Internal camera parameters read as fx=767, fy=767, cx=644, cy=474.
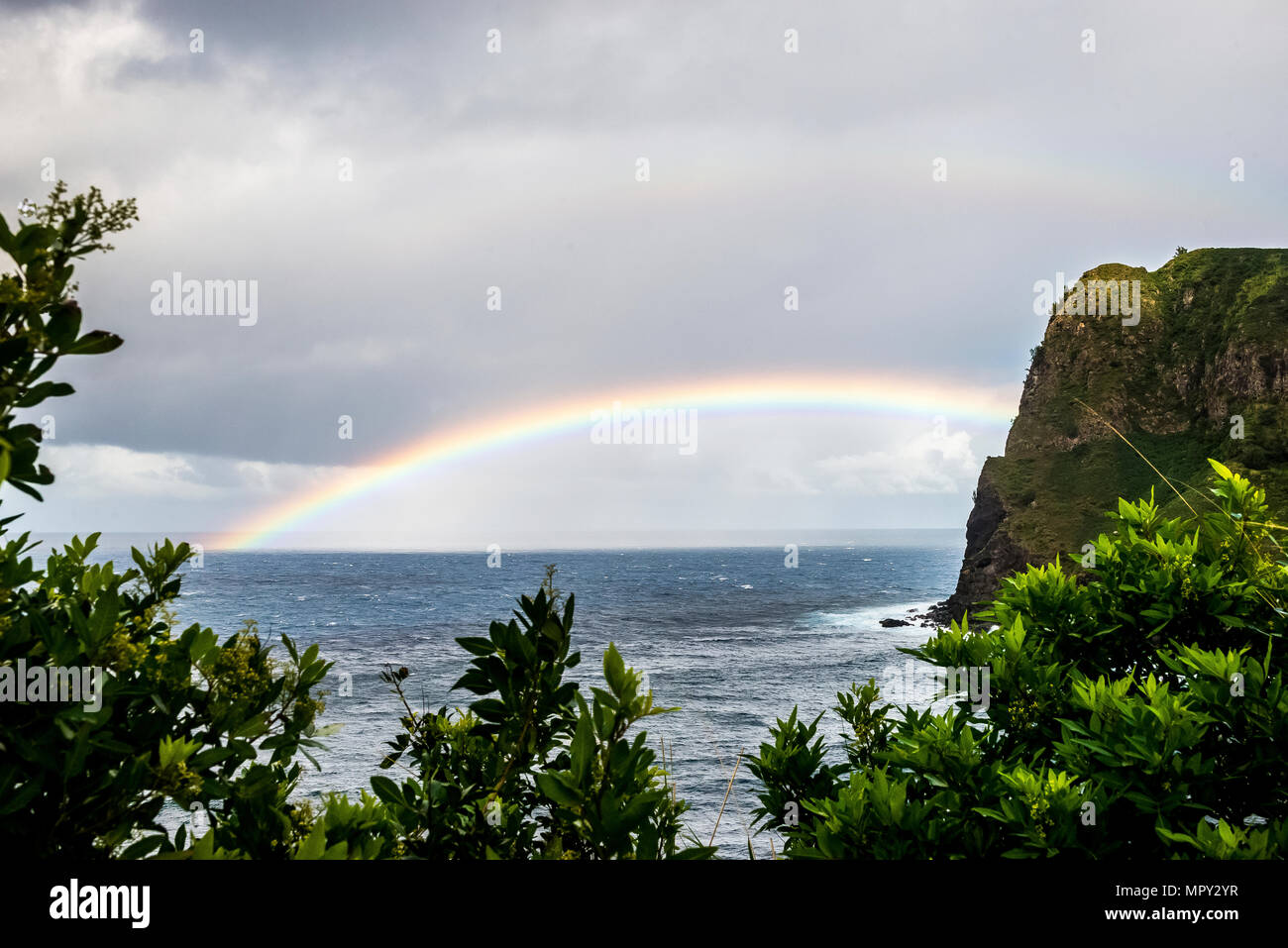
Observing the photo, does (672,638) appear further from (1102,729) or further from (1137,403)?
(1102,729)

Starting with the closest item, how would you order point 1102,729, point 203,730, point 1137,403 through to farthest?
point 203,730 < point 1102,729 < point 1137,403

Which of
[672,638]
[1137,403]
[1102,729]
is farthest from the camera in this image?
[1137,403]


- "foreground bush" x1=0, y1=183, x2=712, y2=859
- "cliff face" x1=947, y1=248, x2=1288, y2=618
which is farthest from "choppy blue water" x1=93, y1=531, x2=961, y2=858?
"cliff face" x1=947, y1=248, x2=1288, y2=618

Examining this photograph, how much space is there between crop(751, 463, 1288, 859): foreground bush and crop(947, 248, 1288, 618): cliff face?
6198cm

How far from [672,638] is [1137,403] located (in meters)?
53.0

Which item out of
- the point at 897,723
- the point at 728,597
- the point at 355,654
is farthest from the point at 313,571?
the point at 897,723

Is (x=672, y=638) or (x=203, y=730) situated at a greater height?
(x=203, y=730)

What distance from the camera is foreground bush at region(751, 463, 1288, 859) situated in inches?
94.2

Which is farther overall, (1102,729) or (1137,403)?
(1137,403)

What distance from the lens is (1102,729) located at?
2537 mm

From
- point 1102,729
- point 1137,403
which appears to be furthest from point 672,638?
point 1102,729
